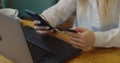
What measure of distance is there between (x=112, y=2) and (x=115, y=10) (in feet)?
0.16

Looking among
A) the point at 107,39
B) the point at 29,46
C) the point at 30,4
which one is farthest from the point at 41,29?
the point at 30,4

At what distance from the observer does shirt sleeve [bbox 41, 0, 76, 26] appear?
4.33 feet

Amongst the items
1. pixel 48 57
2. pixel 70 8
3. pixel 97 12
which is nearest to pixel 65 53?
pixel 48 57

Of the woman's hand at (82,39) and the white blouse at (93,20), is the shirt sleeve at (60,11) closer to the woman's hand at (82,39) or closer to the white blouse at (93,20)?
the white blouse at (93,20)

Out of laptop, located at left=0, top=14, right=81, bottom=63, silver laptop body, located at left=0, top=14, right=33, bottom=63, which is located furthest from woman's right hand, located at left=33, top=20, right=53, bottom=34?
silver laptop body, located at left=0, top=14, right=33, bottom=63

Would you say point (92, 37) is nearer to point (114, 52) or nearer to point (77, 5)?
point (114, 52)

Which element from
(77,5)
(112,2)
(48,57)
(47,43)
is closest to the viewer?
(48,57)

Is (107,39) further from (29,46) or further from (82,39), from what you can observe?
(29,46)

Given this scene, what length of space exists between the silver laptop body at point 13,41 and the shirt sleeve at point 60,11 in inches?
22.8

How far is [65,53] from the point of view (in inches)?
36.8

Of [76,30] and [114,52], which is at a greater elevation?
[76,30]

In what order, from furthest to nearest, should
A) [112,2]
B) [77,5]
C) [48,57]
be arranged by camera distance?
[77,5] → [112,2] → [48,57]

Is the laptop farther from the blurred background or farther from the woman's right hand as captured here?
the blurred background

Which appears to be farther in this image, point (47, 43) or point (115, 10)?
point (115, 10)
